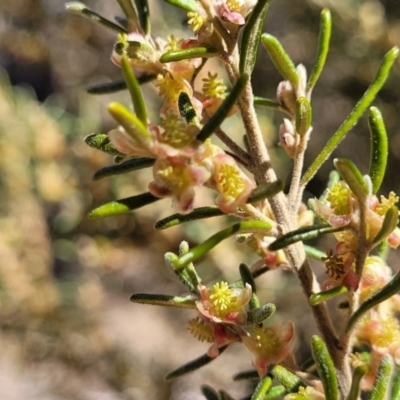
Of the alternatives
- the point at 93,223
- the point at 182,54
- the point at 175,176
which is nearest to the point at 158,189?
the point at 175,176

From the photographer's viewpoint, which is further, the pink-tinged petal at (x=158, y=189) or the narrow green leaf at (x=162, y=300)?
the narrow green leaf at (x=162, y=300)

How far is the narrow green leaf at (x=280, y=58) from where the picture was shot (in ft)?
1.75

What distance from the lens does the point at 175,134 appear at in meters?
0.45

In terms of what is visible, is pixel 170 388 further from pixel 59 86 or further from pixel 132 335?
pixel 59 86

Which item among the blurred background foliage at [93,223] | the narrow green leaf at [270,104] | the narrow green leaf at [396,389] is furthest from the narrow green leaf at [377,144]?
the blurred background foliage at [93,223]

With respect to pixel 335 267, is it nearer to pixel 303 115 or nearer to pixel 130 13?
pixel 303 115

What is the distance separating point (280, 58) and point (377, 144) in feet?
0.47

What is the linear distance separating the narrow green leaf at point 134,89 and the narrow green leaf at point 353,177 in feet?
0.61

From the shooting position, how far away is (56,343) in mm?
1879

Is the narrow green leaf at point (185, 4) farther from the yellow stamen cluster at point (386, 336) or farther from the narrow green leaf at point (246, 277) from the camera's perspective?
the yellow stamen cluster at point (386, 336)

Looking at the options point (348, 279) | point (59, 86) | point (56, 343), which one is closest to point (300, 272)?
point (348, 279)

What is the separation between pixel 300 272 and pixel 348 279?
0.06 m

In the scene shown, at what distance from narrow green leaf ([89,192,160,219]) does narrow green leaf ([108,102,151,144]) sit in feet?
0.21

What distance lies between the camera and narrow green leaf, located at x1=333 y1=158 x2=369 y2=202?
1.51ft
